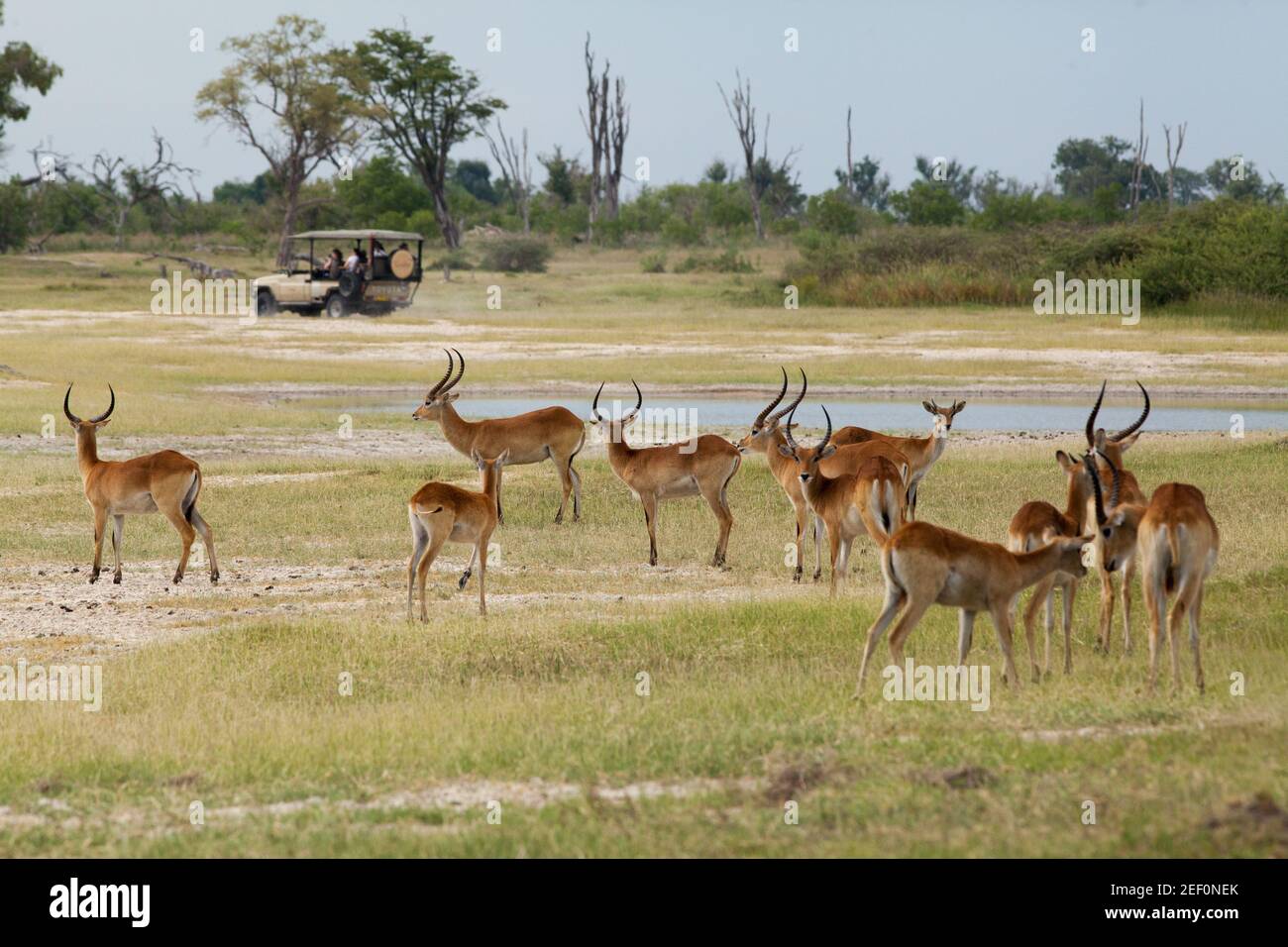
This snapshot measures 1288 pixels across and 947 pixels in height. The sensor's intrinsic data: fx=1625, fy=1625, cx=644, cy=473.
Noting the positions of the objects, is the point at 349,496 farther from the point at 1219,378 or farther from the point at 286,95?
the point at 286,95

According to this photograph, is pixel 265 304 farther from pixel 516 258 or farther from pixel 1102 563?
pixel 1102 563

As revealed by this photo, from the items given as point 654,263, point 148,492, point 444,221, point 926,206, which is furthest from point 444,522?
point 444,221

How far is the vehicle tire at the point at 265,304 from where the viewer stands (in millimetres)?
39562

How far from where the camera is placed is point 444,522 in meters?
9.47

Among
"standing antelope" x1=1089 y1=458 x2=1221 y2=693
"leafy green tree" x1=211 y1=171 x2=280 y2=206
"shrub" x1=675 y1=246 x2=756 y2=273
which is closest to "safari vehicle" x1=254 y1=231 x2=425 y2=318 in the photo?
"shrub" x1=675 y1=246 x2=756 y2=273

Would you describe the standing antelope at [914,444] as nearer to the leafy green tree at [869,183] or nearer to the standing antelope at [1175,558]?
the standing antelope at [1175,558]

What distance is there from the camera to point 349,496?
564 inches

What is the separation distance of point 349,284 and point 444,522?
101 feet

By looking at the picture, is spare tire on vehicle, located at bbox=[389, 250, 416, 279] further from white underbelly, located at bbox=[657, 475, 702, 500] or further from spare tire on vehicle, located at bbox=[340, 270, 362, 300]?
white underbelly, located at bbox=[657, 475, 702, 500]

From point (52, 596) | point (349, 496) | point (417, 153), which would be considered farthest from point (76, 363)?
point (417, 153)

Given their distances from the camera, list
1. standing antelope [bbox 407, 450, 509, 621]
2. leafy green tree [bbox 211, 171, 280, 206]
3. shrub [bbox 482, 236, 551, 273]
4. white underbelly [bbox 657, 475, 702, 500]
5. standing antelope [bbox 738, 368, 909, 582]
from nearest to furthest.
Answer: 1. standing antelope [bbox 407, 450, 509, 621]
2. standing antelope [bbox 738, 368, 909, 582]
3. white underbelly [bbox 657, 475, 702, 500]
4. shrub [bbox 482, 236, 551, 273]
5. leafy green tree [bbox 211, 171, 280, 206]

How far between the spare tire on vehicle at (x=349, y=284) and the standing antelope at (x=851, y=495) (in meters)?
29.3

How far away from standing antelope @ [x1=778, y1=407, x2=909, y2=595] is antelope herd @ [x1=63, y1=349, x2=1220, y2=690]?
1 centimetres

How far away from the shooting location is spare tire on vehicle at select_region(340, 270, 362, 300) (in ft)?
129
